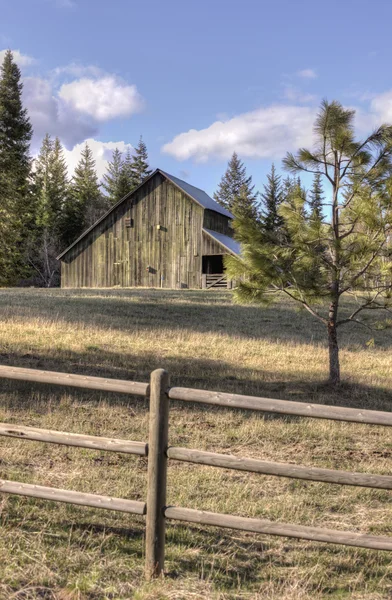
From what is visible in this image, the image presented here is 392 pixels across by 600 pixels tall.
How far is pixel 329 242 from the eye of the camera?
1016 cm

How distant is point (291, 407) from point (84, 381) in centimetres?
164

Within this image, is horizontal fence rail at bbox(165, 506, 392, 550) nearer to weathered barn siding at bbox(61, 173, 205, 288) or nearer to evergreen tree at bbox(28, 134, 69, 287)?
weathered barn siding at bbox(61, 173, 205, 288)

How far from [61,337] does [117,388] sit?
10086 millimetres

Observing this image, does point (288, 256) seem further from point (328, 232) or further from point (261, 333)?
point (261, 333)

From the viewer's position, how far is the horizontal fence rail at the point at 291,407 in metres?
3.43

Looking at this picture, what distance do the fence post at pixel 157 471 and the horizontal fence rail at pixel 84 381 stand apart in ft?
0.52

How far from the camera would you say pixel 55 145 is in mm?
70875

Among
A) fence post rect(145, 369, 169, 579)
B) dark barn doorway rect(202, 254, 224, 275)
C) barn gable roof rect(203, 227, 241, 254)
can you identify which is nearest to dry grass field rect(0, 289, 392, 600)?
fence post rect(145, 369, 169, 579)

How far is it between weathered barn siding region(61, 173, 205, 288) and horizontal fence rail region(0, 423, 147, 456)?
30.5 metres

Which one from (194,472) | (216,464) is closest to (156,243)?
(194,472)

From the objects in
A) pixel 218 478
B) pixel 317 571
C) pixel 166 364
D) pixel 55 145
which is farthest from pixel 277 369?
pixel 55 145

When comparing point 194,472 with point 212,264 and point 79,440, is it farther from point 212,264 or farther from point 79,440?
point 212,264

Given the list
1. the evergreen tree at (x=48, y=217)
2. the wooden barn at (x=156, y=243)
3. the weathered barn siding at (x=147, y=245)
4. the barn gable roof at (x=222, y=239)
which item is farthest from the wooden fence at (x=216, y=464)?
the evergreen tree at (x=48, y=217)

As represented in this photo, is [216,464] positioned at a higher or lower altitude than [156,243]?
lower
